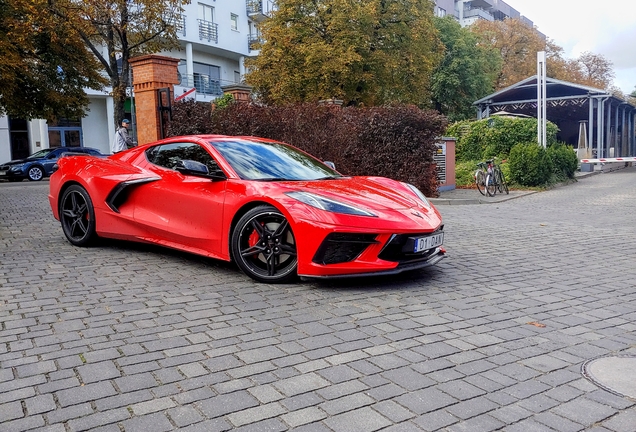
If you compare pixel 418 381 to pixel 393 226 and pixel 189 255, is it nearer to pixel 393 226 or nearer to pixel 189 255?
pixel 393 226

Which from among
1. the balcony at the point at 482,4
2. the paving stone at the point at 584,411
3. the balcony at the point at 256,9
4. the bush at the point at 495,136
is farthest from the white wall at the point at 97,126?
the balcony at the point at 482,4

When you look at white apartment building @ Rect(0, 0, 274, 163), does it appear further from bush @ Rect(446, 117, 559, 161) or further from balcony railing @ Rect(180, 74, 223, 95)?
bush @ Rect(446, 117, 559, 161)

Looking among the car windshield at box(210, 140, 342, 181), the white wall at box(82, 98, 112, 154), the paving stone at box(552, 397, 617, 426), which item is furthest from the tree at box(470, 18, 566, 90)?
the paving stone at box(552, 397, 617, 426)

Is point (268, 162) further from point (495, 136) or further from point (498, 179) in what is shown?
point (495, 136)

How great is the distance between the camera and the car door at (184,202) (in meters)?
5.70

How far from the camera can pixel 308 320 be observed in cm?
427

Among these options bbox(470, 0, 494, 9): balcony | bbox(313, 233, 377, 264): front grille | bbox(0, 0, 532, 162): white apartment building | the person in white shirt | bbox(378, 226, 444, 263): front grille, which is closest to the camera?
bbox(313, 233, 377, 264): front grille

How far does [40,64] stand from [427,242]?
23393mm

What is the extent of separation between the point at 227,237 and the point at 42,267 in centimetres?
209

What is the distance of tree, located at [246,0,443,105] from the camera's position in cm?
2641

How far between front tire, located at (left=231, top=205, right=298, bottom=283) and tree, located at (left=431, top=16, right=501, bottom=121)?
38404mm

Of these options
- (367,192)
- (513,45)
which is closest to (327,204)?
(367,192)

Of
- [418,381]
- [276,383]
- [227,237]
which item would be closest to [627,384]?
[418,381]

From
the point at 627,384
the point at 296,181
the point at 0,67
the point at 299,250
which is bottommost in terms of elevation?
the point at 627,384
